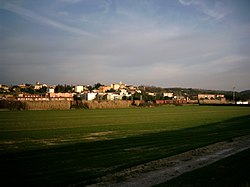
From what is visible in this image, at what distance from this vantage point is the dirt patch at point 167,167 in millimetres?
9804

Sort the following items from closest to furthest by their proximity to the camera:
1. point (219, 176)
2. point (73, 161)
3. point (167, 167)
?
point (219, 176)
point (167, 167)
point (73, 161)

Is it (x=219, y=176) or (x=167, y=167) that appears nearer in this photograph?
(x=219, y=176)

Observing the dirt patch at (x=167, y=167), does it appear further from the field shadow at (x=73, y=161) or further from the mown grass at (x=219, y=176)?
the field shadow at (x=73, y=161)

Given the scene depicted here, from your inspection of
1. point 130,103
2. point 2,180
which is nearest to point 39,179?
point 2,180

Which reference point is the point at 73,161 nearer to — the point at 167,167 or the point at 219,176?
the point at 167,167

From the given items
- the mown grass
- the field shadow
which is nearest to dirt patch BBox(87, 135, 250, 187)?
the mown grass

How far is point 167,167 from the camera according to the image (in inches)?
475

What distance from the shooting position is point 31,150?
17.5 meters

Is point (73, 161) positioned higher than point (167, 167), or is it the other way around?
point (167, 167)

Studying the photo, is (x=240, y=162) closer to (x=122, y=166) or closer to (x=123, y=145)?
(x=122, y=166)

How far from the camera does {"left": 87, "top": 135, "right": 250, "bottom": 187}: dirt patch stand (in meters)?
9.80

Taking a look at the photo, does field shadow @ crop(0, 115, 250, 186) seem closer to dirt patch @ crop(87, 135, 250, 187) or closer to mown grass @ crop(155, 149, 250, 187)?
dirt patch @ crop(87, 135, 250, 187)

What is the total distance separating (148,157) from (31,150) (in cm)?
745

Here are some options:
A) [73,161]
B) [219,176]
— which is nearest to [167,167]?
[219,176]
